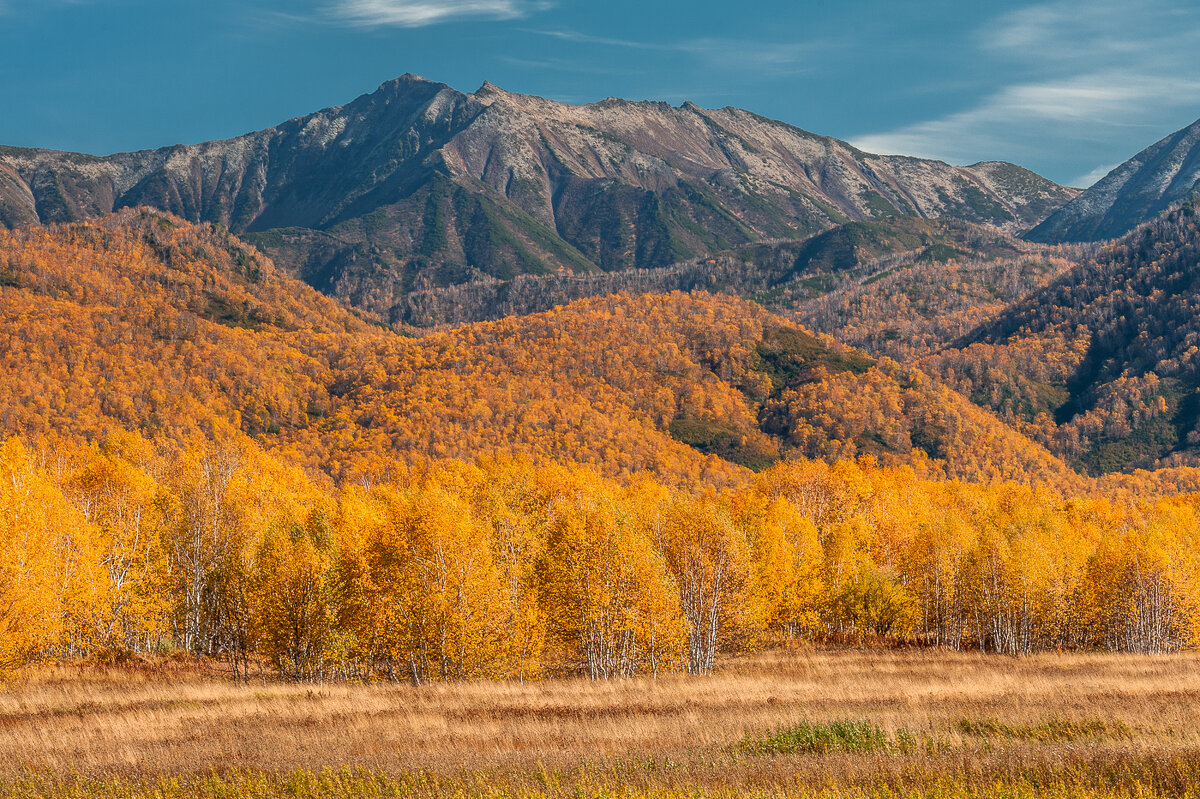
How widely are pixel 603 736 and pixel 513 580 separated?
28.2m

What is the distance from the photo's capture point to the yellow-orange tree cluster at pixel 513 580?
5272 centimetres

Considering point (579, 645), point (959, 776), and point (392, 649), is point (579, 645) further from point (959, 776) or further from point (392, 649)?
point (959, 776)

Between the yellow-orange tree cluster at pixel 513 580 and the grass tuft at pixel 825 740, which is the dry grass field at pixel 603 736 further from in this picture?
the yellow-orange tree cluster at pixel 513 580

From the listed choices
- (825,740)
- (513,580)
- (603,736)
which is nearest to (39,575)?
(513,580)

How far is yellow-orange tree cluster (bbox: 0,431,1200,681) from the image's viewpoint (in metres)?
52.7

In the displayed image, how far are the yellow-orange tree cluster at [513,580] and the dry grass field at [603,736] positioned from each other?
4600mm

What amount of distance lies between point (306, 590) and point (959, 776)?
1631 inches

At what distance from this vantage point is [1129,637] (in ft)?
282

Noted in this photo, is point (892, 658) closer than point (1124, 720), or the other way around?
point (1124, 720)

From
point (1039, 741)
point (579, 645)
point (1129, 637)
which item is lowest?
point (1129, 637)

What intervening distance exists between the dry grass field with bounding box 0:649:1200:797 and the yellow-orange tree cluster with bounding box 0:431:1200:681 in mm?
4600

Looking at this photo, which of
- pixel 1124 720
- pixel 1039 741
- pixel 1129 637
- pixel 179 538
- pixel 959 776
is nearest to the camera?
pixel 959 776

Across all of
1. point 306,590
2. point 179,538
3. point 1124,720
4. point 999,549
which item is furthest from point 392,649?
point 999,549

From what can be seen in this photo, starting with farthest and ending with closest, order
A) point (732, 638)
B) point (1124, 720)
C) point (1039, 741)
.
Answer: point (732, 638) < point (1124, 720) < point (1039, 741)
